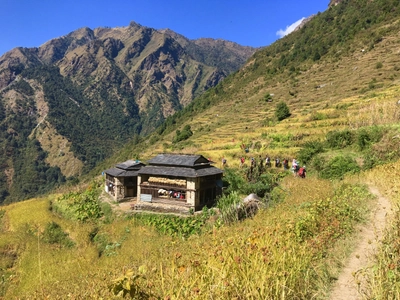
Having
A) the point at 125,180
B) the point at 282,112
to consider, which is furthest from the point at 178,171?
the point at 282,112

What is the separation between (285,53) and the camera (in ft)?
259

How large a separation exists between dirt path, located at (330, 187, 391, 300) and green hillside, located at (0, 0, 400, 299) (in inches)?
2.6

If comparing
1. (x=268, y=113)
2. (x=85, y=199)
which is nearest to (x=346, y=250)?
(x=85, y=199)

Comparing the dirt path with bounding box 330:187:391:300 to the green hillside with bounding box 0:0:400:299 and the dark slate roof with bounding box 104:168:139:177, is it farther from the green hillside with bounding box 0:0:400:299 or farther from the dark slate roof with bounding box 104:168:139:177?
the dark slate roof with bounding box 104:168:139:177

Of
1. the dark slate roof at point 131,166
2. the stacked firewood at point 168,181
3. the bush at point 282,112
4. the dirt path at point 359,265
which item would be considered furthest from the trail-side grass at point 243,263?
the bush at point 282,112

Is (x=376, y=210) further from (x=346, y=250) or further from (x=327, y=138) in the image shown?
(x=327, y=138)

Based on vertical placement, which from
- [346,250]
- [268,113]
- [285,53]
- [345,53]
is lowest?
[346,250]

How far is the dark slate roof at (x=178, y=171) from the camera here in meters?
20.9

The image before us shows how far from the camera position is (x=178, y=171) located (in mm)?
21438

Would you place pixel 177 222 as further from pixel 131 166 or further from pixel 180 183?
pixel 131 166

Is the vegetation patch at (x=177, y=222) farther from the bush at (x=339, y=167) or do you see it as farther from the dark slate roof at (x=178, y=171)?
the bush at (x=339, y=167)

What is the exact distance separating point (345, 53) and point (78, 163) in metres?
153

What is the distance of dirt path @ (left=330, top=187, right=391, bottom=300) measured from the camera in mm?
4085

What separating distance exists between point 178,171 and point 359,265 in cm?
1697
